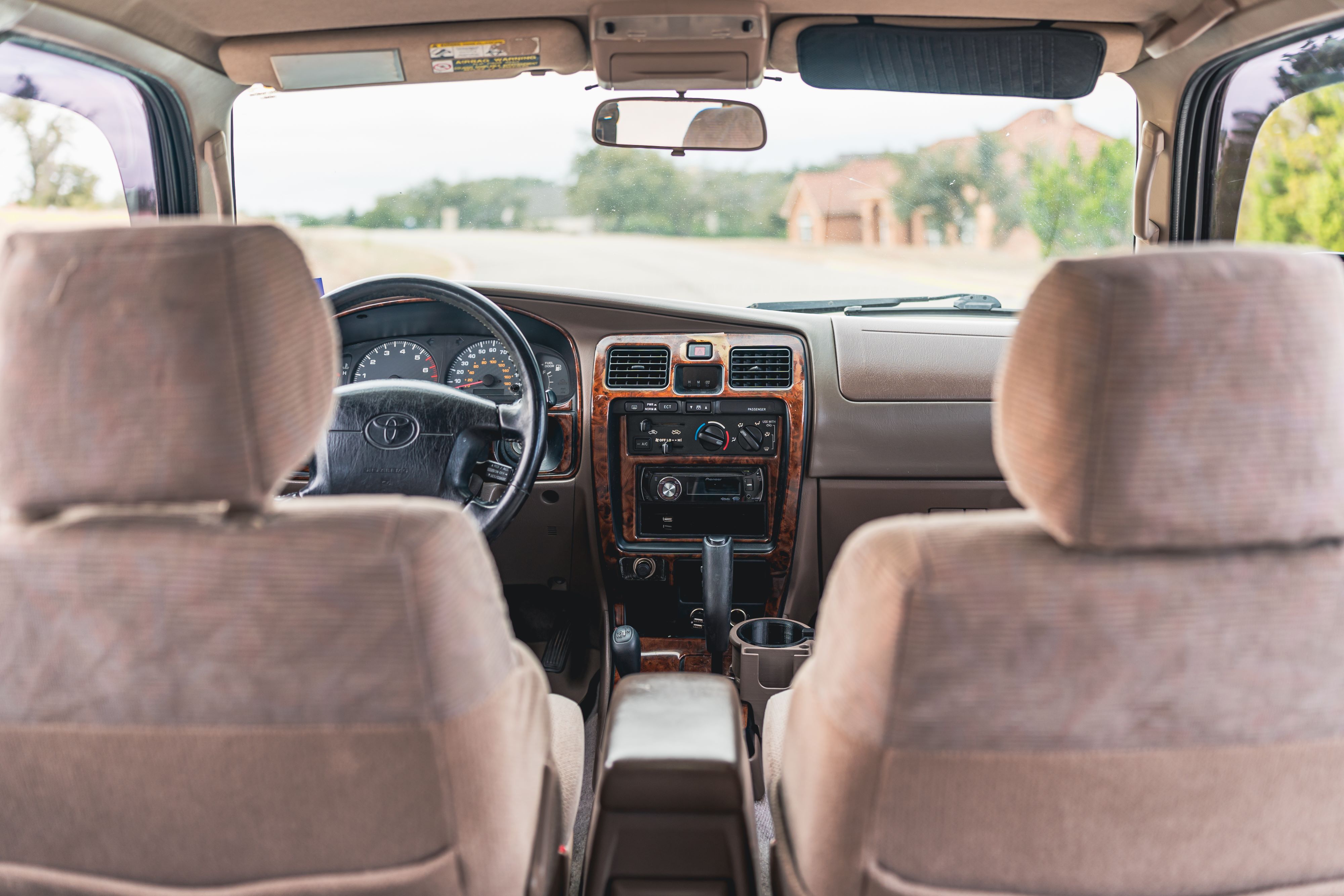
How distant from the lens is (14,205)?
2.67m

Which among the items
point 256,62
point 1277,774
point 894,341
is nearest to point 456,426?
point 256,62

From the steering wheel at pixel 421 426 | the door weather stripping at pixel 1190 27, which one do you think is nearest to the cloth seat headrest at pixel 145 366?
the steering wheel at pixel 421 426

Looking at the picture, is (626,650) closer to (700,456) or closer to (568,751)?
(700,456)

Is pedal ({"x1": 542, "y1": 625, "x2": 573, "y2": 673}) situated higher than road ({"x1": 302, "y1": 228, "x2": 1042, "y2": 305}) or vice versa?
road ({"x1": 302, "y1": 228, "x2": 1042, "y2": 305})

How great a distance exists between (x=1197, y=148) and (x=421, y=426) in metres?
2.42

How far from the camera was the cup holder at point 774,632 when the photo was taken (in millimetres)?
2955

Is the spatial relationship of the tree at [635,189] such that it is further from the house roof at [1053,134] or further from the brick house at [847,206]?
the house roof at [1053,134]

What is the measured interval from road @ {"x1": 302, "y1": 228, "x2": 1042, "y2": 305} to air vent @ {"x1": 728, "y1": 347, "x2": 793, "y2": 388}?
23 cm

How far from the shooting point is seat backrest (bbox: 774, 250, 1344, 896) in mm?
997

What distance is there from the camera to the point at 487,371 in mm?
3213

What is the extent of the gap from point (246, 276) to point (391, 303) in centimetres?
204

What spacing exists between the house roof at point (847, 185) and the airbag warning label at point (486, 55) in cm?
135

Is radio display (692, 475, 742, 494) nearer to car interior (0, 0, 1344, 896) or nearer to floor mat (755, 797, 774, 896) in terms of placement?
floor mat (755, 797, 774, 896)

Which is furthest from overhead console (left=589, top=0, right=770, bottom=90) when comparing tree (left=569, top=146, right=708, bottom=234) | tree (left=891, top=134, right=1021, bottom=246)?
tree (left=891, top=134, right=1021, bottom=246)
